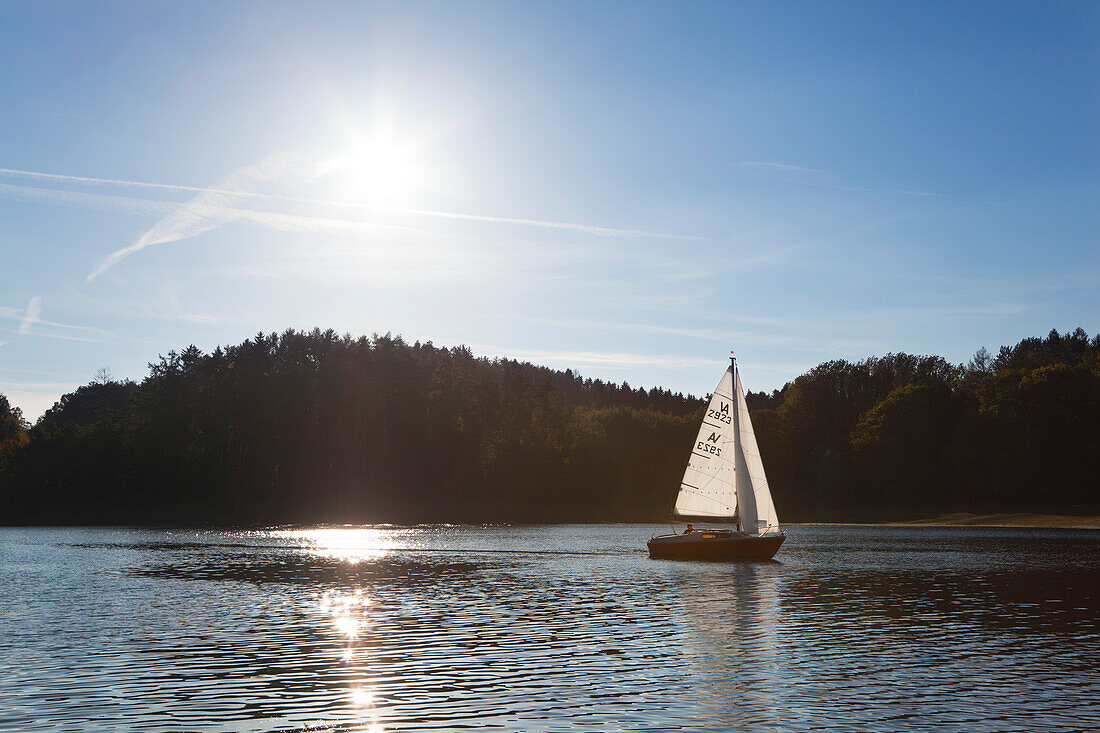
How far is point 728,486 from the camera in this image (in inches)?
3054

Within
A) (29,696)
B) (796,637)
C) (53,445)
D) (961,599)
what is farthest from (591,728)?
(53,445)

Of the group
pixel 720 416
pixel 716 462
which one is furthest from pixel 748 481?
pixel 720 416

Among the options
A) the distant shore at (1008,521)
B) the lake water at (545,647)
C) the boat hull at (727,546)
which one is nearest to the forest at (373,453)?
the distant shore at (1008,521)

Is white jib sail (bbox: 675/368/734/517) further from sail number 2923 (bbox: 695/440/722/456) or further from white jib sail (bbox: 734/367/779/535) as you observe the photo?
white jib sail (bbox: 734/367/779/535)

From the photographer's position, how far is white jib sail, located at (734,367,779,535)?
76812 mm

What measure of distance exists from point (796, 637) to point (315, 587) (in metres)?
30.7

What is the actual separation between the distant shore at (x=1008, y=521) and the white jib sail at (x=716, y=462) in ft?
321

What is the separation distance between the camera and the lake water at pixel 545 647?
942 inches

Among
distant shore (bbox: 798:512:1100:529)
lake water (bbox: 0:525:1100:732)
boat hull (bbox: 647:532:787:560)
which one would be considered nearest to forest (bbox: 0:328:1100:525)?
distant shore (bbox: 798:512:1100:529)

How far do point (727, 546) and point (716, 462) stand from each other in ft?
22.0

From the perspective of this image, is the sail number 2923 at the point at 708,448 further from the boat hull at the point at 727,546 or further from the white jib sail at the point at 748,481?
the boat hull at the point at 727,546

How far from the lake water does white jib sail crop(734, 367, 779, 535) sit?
460 centimetres

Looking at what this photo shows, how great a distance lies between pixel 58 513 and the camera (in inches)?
7013

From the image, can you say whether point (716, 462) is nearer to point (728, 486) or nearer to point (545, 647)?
point (728, 486)
